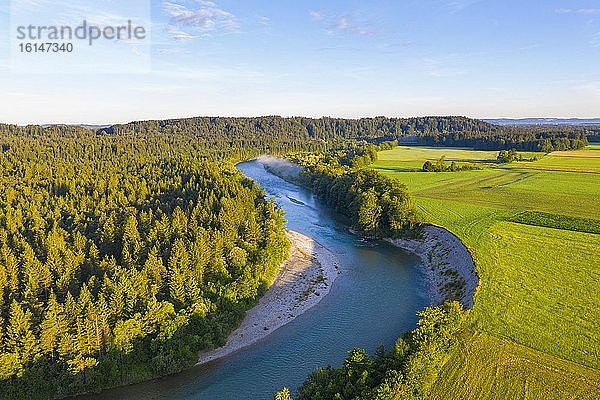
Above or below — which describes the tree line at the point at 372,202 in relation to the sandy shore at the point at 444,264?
above

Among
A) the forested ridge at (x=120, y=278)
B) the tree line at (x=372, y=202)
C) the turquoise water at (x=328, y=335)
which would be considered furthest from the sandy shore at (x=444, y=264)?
the forested ridge at (x=120, y=278)

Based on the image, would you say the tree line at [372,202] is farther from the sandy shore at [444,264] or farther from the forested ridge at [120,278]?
the forested ridge at [120,278]

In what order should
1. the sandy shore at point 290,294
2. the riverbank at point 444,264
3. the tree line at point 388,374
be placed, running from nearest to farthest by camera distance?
the tree line at point 388,374, the sandy shore at point 290,294, the riverbank at point 444,264

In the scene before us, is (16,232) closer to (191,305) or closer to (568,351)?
(191,305)

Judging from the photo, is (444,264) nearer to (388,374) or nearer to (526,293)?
(526,293)

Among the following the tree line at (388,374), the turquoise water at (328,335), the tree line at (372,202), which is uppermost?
the tree line at (372,202)

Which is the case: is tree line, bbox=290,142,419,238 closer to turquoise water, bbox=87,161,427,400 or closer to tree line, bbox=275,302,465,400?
turquoise water, bbox=87,161,427,400
